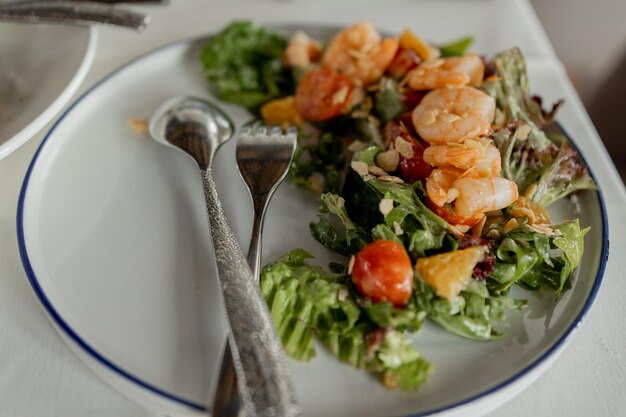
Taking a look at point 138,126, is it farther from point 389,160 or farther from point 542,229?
point 542,229

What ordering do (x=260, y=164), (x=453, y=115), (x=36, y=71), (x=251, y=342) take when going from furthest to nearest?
(x=36, y=71)
(x=260, y=164)
(x=453, y=115)
(x=251, y=342)

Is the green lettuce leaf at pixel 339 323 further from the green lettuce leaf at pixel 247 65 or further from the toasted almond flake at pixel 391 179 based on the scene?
the green lettuce leaf at pixel 247 65

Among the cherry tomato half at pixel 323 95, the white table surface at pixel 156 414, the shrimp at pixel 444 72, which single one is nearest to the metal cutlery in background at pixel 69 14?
the white table surface at pixel 156 414

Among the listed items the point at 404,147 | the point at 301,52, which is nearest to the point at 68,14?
the point at 301,52

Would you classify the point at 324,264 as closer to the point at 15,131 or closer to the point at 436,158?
the point at 436,158

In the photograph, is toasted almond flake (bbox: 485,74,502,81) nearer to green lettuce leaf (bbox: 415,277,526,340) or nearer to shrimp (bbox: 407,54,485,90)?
shrimp (bbox: 407,54,485,90)

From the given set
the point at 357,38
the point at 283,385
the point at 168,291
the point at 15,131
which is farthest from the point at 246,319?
the point at 357,38

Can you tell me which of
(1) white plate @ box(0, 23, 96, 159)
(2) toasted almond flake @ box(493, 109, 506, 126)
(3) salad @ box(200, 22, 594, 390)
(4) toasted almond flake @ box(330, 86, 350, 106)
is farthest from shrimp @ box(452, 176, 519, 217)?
(1) white plate @ box(0, 23, 96, 159)
